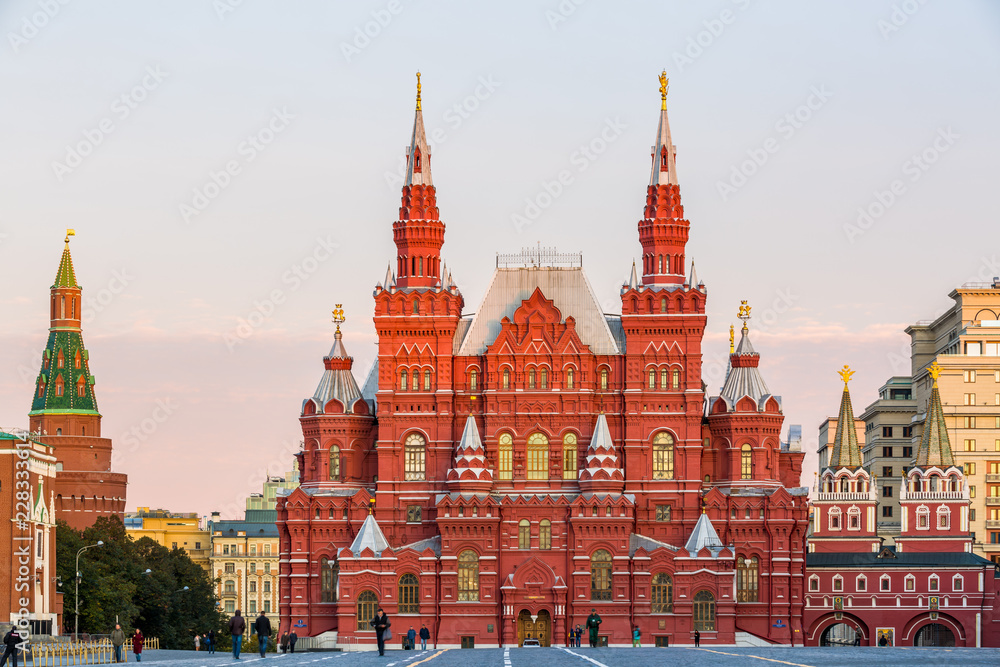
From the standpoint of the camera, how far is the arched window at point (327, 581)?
12300 centimetres

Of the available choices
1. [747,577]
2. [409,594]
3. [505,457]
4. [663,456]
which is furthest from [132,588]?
[747,577]

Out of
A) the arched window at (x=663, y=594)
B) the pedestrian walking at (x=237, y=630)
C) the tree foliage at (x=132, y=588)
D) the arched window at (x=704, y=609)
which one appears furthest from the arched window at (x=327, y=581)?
the pedestrian walking at (x=237, y=630)

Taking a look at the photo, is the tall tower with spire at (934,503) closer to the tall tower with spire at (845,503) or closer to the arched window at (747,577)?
the tall tower with spire at (845,503)

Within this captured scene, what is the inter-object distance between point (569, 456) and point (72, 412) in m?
69.2

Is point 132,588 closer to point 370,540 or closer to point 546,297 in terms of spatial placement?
point 370,540

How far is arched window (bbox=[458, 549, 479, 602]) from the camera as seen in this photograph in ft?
392

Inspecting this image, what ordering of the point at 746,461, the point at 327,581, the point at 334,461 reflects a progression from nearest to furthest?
the point at 327,581 → the point at 746,461 → the point at 334,461

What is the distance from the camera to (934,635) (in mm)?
141375

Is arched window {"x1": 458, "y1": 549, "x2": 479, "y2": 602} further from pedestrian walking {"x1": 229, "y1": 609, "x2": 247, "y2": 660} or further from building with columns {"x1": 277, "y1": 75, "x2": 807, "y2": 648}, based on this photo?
pedestrian walking {"x1": 229, "y1": 609, "x2": 247, "y2": 660}

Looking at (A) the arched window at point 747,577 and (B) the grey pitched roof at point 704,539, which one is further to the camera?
(A) the arched window at point 747,577

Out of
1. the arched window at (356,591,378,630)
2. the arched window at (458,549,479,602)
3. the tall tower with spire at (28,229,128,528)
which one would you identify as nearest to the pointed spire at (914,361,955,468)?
the arched window at (458,549,479,602)

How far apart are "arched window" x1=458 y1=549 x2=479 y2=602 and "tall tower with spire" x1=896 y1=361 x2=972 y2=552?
154 ft

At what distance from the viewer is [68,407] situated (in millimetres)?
176750

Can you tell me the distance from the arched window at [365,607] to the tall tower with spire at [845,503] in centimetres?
5239
